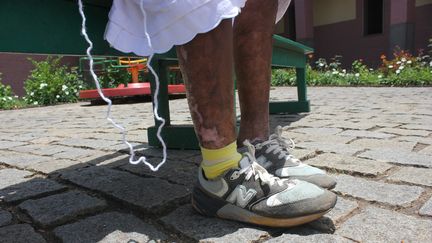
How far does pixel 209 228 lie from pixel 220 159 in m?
0.20

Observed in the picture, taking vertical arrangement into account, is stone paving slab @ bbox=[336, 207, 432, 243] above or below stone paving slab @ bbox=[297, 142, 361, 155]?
below

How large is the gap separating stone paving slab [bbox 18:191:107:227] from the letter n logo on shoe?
1.57ft

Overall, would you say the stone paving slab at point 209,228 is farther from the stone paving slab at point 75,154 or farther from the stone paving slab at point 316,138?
the stone paving slab at point 316,138

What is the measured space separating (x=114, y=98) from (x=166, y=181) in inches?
249

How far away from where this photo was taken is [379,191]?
1471 millimetres

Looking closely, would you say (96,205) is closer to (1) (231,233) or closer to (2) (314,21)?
(1) (231,233)

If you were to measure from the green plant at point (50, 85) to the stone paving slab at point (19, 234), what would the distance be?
7.41 metres

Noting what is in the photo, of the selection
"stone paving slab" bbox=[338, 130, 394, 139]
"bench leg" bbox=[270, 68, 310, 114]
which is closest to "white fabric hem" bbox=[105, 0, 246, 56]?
"stone paving slab" bbox=[338, 130, 394, 139]

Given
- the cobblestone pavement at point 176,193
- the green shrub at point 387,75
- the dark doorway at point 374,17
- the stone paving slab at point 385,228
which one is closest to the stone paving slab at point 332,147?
the cobblestone pavement at point 176,193

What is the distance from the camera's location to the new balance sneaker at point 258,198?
118 centimetres

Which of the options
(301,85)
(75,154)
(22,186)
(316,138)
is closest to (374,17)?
(301,85)

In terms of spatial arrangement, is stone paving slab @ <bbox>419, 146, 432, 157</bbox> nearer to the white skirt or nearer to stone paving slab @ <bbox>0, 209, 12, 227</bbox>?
the white skirt

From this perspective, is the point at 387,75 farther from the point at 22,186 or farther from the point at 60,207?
the point at 60,207

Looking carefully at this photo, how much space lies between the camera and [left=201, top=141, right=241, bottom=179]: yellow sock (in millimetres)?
1259
